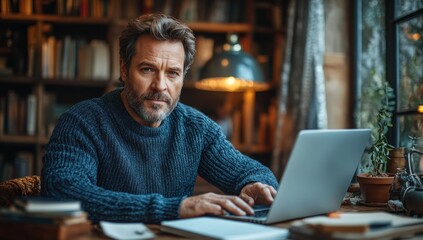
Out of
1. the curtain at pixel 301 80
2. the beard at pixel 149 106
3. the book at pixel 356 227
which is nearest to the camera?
the book at pixel 356 227

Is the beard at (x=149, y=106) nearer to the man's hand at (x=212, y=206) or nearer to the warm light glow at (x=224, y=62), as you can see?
the man's hand at (x=212, y=206)

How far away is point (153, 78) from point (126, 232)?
0.77 m

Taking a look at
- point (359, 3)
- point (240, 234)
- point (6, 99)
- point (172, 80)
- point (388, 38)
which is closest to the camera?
point (240, 234)

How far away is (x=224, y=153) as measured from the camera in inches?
80.1

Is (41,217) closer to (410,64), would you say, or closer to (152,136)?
(152,136)

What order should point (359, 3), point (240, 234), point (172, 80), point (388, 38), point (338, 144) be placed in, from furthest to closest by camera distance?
point (359, 3), point (388, 38), point (172, 80), point (338, 144), point (240, 234)

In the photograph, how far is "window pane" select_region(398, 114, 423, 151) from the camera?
2.50m

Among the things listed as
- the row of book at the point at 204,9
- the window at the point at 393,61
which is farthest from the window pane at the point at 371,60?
the row of book at the point at 204,9

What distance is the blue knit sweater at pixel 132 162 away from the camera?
4.77 ft

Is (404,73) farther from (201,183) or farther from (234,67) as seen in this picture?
(201,183)

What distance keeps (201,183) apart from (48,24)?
1.64 metres

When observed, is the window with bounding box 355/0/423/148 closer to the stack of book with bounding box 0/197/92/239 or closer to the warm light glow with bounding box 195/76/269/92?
the warm light glow with bounding box 195/76/269/92

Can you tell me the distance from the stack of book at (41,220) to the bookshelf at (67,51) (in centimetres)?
278

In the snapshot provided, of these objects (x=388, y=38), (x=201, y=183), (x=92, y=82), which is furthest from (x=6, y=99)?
(x=388, y=38)
